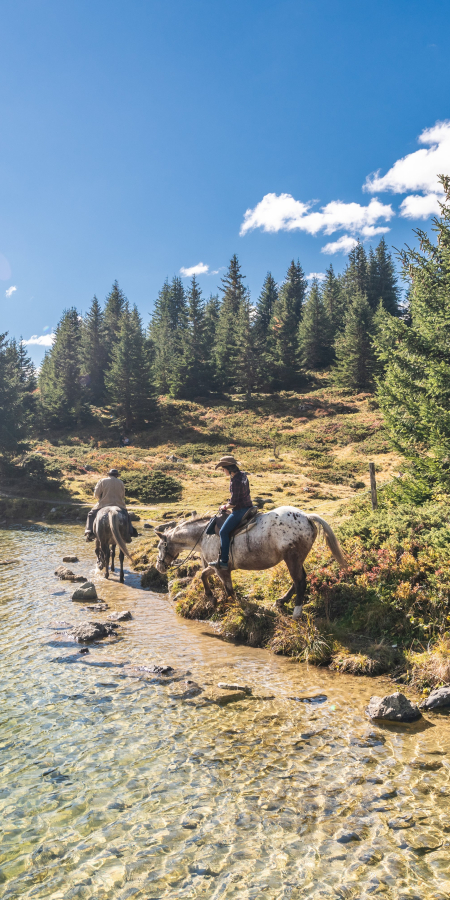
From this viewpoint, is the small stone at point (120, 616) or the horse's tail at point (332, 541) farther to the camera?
the small stone at point (120, 616)

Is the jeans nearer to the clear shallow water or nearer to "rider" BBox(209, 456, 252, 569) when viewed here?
"rider" BBox(209, 456, 252, 569)

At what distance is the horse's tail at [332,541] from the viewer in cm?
926

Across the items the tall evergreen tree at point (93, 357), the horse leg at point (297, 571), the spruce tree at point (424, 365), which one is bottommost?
the horse leg at point (297, 571)

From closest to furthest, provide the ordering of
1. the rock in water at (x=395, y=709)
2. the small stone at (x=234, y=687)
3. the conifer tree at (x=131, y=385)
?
the rock in water at (x=395, y=709)
the small stone at (x=234, y=687)
the conifer tree at (x=131, y=385)

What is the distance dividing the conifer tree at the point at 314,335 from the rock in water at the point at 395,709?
239 ft

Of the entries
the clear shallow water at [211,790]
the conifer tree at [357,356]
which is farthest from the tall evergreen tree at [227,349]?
the clear shallow water at [211,790]

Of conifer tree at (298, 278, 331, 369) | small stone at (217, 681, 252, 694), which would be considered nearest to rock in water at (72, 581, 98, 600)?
small stone at (217, 681, 252, 694)

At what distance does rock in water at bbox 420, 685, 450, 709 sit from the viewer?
627cm

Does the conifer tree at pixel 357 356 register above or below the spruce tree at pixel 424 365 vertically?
above

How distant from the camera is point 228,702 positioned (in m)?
6.62

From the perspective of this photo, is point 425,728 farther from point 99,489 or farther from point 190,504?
point 190,504

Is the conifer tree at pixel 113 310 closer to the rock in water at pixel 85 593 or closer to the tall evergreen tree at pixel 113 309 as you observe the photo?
the tall evergreen tree at pixel 113 309

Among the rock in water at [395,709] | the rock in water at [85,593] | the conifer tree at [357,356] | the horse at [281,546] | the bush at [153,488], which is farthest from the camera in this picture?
the conifer tree at [357,356]

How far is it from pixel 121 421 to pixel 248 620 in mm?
56908
